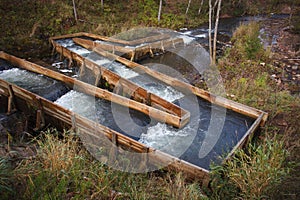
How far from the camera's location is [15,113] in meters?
7.41

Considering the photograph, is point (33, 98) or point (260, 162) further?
point (33, 98)

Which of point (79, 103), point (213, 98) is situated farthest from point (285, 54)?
point (79, 103)

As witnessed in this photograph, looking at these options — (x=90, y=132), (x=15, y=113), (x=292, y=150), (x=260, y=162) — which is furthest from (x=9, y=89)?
(x=292, y=150)

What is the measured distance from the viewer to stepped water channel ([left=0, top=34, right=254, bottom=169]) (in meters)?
6.12

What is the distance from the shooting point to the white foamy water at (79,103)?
7.28 meters

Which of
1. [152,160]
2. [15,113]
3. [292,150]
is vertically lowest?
[15,113]

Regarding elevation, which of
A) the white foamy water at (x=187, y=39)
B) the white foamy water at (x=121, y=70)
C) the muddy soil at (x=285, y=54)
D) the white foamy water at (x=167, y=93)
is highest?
the muddy soil at (x=285, y=54)

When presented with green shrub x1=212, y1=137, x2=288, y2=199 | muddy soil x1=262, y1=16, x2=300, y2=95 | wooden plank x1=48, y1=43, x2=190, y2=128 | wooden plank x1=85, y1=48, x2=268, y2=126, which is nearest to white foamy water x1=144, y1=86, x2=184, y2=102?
wooden plank x1=85, y1=48, x2=268, y2=126

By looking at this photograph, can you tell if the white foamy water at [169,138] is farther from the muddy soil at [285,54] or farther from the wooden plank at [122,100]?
the muddy soil at [285,54]

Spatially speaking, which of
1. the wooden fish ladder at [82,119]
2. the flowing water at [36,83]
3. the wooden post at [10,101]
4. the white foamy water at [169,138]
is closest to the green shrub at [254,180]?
the wooden fish ladder at [82,119]

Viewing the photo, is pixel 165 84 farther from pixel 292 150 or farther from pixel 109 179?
pixel 109 179

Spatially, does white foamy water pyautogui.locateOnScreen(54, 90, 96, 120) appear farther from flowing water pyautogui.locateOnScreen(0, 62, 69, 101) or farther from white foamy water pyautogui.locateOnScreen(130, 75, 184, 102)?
white foamy water pyautogui.locateOnScreen(130, 75, 184, 102)

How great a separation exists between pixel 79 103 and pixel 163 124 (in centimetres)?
292

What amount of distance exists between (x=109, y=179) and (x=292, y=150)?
12.2 ft
